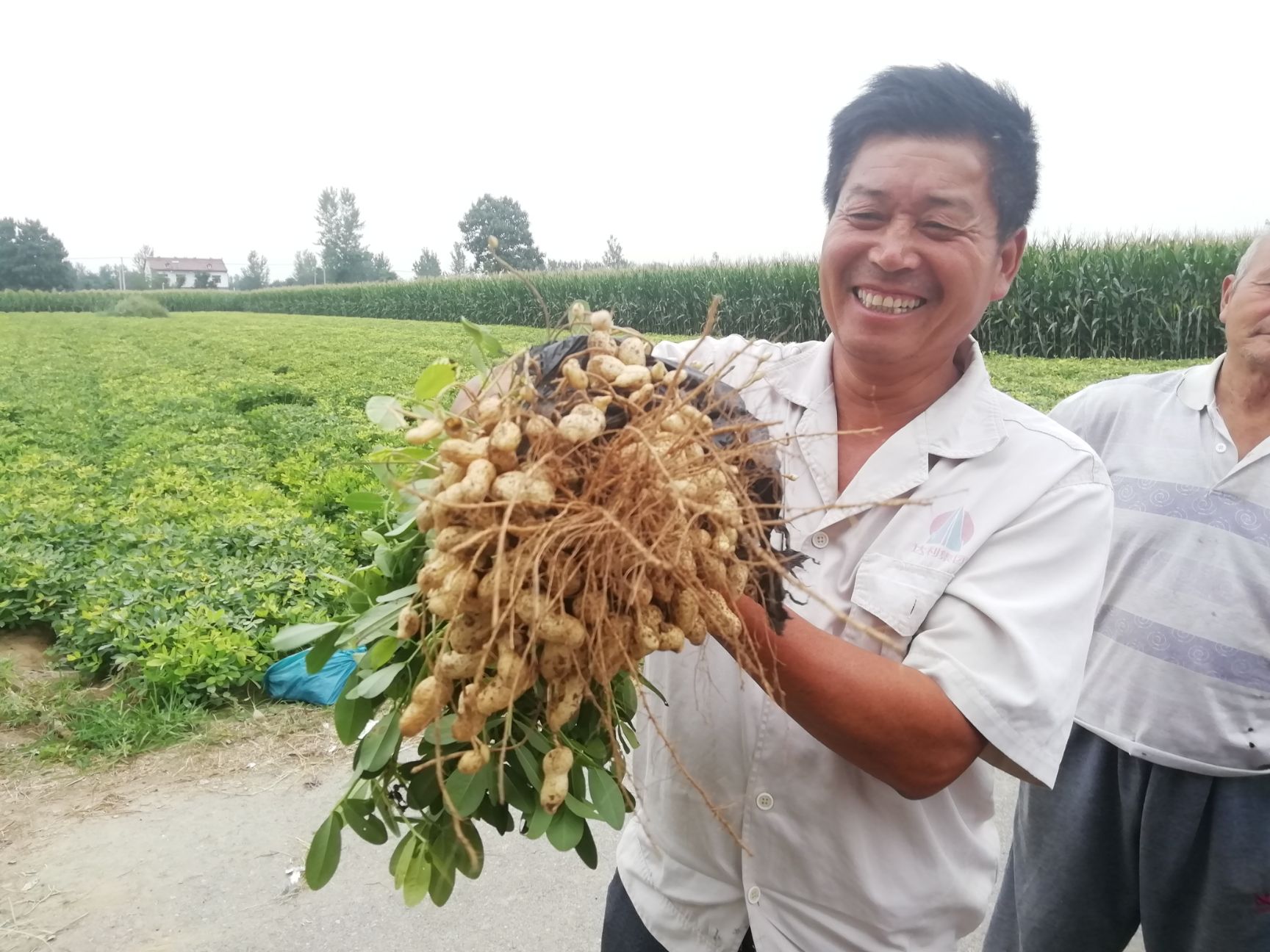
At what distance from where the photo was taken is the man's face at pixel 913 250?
54.5 inches

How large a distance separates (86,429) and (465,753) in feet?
26.7

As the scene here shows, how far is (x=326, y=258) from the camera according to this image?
76.2 m

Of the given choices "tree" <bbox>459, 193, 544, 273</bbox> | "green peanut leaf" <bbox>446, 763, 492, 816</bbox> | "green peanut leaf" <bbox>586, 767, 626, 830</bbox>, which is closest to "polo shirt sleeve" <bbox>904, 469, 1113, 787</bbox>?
"green peanut leaf" <bbox>586, 767, 626, 830</bbox>

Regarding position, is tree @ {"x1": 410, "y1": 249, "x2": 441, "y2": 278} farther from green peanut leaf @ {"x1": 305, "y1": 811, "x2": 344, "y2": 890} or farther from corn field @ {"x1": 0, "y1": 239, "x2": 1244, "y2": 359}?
green peanut leaf @ {"x1": 305, "y1": 811, "x2": 344, "y2": 890}

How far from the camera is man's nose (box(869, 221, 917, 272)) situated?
1.38 meters

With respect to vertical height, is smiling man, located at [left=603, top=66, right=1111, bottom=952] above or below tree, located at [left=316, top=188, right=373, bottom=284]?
below

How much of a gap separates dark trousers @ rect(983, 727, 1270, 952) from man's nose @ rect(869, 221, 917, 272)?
134 centimetres

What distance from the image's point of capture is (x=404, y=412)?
4.01 ft

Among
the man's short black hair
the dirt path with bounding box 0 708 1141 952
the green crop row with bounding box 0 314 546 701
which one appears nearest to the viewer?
the man's short black hair

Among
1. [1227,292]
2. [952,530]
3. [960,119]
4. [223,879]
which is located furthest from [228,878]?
[1227,292]

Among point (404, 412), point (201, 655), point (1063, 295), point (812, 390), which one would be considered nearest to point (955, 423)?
point (812, 390)

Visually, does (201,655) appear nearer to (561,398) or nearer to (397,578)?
(397,578)

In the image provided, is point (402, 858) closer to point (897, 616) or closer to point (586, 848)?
point (586, 848)

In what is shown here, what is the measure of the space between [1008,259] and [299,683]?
3.20 meters
